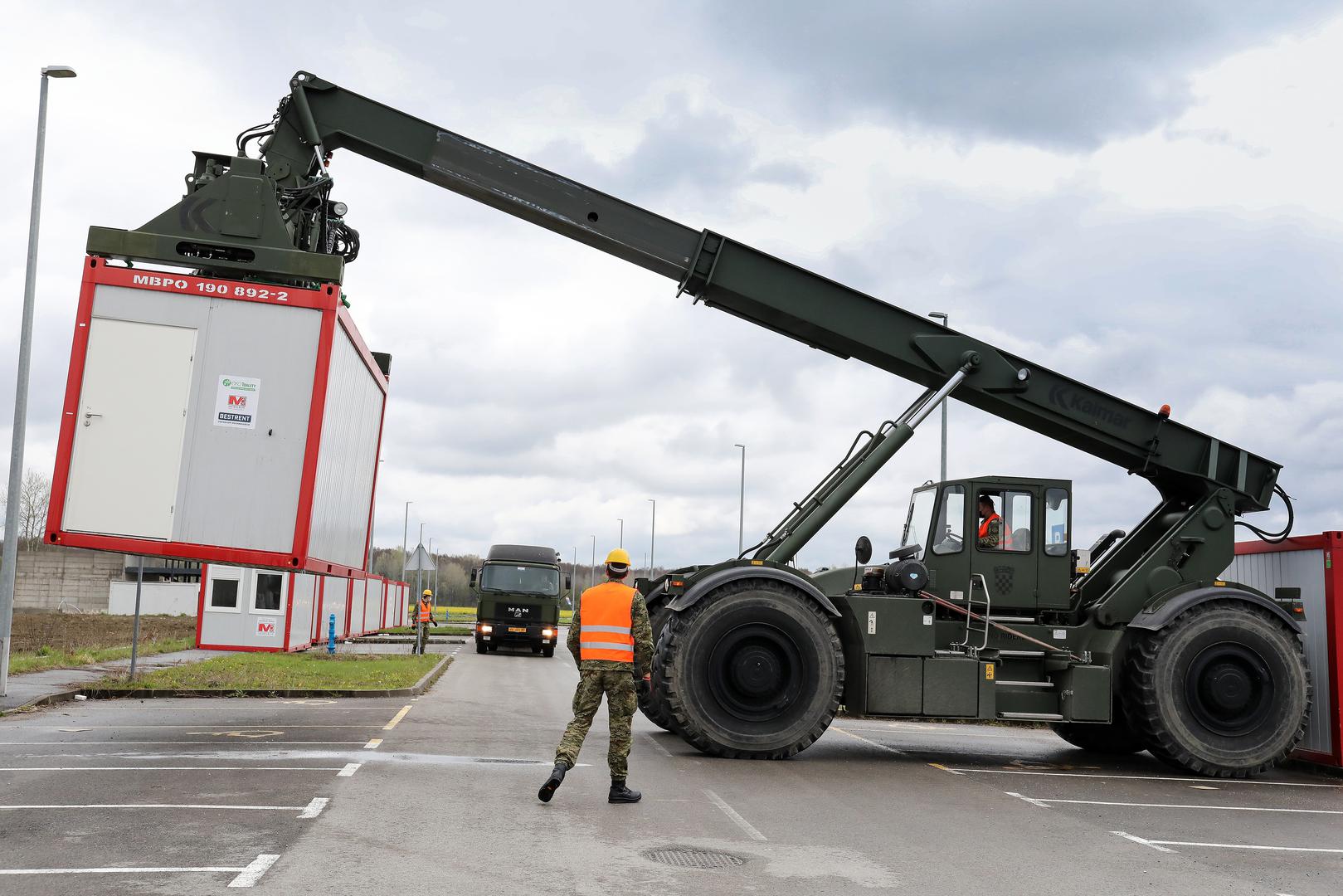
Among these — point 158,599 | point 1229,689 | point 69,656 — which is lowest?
point 69,656

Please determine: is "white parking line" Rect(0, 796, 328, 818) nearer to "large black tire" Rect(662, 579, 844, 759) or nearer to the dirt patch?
"large black tire" Rect(662, 579, 844, 759)

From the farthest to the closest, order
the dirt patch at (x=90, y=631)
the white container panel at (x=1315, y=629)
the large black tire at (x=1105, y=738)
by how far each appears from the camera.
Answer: the dirt patch at (x=90, y=631) → the large black tire at (x=1105, y=738) → the white container panel at (x=1315, y=629)

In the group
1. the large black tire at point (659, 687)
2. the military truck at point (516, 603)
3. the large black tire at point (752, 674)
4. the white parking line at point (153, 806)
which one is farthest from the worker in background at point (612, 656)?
the military truck at point (516, 603)

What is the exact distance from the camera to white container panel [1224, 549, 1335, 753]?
1316 cm

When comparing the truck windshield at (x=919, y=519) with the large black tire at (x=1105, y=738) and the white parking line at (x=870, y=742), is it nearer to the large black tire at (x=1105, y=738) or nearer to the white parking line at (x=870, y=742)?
the white parking line at (x=870, y=742)

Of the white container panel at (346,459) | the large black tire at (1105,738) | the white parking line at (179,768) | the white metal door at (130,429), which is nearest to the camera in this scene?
the white parking line at (179,768)

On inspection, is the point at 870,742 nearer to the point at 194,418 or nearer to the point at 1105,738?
the point at 1105,738

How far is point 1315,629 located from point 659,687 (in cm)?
750

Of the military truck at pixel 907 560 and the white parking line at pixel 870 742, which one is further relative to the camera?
the white parking line at pixel 870 742

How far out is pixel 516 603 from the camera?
33.6 m

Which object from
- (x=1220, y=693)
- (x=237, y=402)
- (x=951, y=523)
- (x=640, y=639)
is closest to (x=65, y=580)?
(x=237, y=402)

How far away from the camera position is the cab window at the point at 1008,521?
43.5ft

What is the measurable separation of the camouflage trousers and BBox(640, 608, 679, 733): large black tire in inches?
66.6

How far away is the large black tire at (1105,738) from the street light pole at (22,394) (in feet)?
44.9
